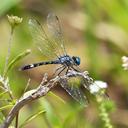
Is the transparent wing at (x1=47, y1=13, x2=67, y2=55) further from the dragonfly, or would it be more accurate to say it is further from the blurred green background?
the blurred green background

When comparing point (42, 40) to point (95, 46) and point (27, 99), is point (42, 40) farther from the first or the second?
point (95, 46)

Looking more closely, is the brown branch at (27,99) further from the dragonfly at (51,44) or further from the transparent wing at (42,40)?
the transparent wing at (42,40)

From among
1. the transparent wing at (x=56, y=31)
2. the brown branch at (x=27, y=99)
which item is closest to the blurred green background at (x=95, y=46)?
the transparent wing at (x=56, y=31)

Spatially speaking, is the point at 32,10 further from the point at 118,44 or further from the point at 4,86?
Result: the point at 4,86

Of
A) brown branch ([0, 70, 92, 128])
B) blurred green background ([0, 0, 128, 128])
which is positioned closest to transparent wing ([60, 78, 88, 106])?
brown branch ([0, 70, 92, 128])

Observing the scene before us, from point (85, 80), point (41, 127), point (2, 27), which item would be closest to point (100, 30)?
point (2, 27)

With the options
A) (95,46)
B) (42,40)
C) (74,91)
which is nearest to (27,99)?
(74,91)
